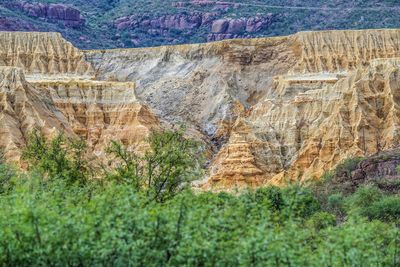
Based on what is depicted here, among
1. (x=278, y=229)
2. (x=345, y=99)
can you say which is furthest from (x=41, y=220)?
(x=345, y=99)

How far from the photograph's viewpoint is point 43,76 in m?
134

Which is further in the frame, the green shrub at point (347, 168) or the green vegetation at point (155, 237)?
the green shrub at point (347, 168)

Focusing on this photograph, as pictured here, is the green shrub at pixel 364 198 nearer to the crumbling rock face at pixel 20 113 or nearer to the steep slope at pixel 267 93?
the steep slope at pixel 267 93

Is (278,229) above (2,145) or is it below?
above

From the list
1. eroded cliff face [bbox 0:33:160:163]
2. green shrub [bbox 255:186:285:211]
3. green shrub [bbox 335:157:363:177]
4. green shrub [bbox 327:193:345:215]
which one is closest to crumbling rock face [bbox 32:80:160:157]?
eroded cliff face [bbox 0:33:160:163]

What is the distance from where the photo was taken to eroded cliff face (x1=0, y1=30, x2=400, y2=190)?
99.1 m

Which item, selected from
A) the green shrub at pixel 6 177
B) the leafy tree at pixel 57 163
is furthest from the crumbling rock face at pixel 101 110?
the green shrub at pixel 6 177

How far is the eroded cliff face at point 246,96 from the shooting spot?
99125 mm

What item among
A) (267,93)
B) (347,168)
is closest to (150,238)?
(347,168)

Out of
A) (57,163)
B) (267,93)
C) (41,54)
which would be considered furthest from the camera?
(41,54)

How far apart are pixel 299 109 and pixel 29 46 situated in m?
44.5

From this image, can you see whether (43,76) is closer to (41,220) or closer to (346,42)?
(346,42)

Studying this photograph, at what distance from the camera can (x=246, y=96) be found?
434 ft

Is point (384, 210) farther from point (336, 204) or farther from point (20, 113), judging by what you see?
point (20, 113)
